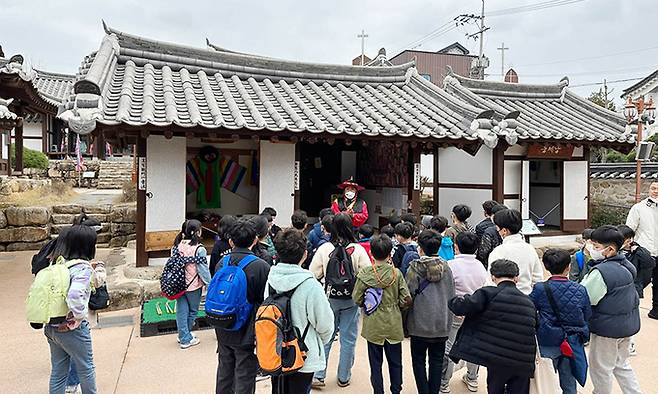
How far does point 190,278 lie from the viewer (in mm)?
5137

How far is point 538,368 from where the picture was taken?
335 cm

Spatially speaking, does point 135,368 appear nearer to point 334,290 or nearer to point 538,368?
point 334,290

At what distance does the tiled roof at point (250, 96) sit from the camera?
6816mm

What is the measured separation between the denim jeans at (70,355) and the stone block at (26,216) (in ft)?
27.5

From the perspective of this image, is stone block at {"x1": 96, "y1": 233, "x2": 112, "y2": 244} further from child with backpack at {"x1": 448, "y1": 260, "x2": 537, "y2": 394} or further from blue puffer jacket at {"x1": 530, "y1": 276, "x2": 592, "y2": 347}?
blue puffer jacket at {"x1": 530, "y1": 276, "x2": 592, "y2": 347}

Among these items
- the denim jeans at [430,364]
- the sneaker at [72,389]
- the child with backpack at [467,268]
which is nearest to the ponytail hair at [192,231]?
the sneaker at [72,389]

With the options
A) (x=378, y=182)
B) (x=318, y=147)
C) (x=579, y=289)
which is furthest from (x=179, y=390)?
(x=318, y=147)

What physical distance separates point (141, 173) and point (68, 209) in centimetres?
549

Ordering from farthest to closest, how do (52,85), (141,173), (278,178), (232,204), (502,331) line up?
(52,85), (232,204), (278,178), (141,173), (502,331)

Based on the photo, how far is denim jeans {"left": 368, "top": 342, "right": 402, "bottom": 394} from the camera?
3787mm

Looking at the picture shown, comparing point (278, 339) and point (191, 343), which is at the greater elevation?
point (278, 339)

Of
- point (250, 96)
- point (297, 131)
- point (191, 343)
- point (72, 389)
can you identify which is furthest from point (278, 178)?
point (72, 389)

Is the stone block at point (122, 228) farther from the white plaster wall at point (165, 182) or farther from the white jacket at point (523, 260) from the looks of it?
the white jacket at point (523, 260)

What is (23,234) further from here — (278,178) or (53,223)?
(278,178)
